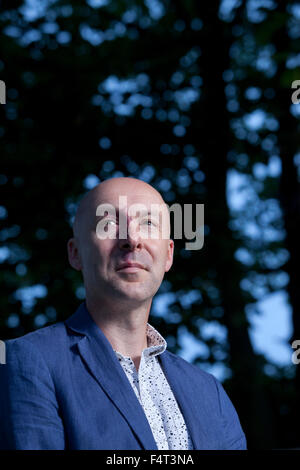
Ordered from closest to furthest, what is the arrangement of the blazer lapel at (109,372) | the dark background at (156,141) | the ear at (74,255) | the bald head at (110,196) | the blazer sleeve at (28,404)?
the blazer sleeve at (28,404) → the blazer lapel at (109,372) → the bald head at (110,196) → the ear at (74,255) → the dark background at (156,141)

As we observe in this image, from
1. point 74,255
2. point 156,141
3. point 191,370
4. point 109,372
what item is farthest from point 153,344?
point 156,141

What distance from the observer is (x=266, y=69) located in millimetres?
8258

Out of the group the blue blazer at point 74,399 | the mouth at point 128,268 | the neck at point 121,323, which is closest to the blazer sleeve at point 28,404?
the blue blazer at point 74,399

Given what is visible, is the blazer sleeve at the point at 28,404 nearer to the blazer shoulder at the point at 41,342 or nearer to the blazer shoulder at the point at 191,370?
the blazer shoulder at the point at 41,342

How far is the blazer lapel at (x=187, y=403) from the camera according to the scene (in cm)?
246

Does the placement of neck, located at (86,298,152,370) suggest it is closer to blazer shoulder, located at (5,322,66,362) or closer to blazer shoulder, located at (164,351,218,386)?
blazer shoulder, located at (5,322,66,362)

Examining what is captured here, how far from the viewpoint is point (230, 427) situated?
2.75 meters

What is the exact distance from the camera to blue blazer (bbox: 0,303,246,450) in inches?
85.2

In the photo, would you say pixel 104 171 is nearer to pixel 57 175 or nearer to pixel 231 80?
pixel 57 175

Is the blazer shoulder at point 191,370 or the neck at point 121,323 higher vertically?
the neck at point 121,323

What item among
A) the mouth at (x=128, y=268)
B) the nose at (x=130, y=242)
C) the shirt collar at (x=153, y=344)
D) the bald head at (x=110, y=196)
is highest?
the bald head at (x=110, y=196)

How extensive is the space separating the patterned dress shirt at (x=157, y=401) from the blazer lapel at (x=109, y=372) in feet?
0.41

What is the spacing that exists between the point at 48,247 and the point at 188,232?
1.52m

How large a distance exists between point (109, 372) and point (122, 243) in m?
0.54
